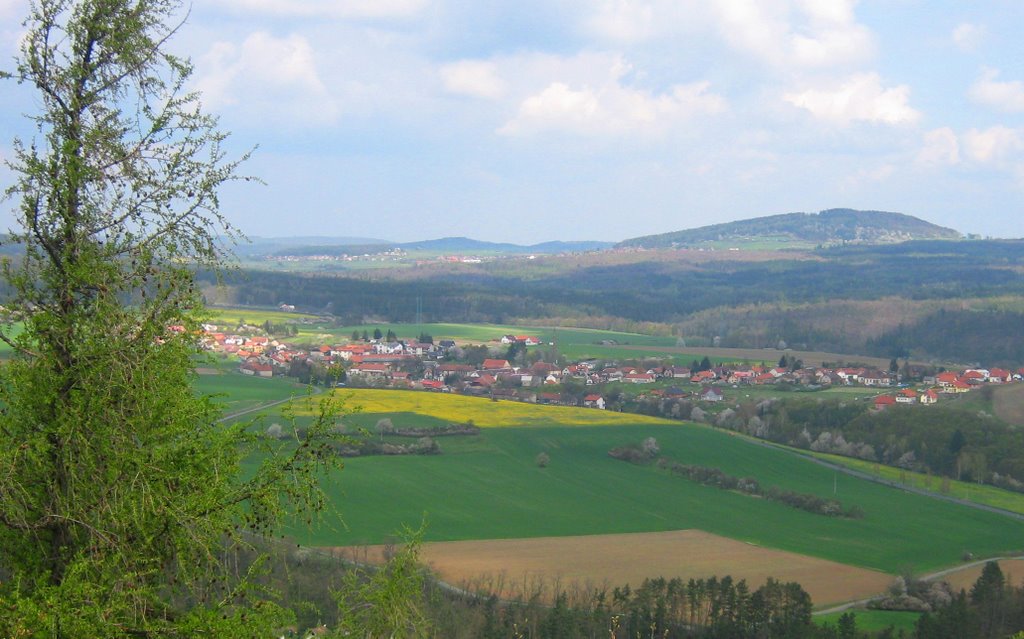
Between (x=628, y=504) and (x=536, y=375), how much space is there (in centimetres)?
2704

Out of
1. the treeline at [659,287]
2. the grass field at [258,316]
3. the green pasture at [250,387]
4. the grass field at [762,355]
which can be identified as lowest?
the grass field at [762,355]

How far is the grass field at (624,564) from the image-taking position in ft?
76.0

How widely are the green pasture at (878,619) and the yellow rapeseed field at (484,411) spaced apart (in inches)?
878

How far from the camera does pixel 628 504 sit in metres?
32.5

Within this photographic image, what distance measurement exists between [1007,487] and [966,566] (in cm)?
1098

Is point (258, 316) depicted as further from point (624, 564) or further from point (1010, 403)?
point (624, 564)

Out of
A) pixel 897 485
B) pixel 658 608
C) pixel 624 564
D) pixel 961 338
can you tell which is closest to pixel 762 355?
pixel 961 338

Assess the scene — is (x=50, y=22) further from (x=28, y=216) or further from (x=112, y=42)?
(x=28, y=216)

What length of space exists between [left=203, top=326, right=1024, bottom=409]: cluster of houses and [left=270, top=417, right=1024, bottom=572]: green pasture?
1331 cm

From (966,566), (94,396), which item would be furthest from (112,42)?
(966,566)

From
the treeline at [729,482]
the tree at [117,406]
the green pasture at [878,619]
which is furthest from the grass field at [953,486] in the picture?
the tree at [117,406]

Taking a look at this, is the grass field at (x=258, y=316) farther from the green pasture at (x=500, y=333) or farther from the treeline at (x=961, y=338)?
the treeline at (x=961, y=338)

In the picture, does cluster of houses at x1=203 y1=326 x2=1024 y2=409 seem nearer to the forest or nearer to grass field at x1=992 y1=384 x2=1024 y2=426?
grass field at x1=992 y1=384 x2=1024 y2=426

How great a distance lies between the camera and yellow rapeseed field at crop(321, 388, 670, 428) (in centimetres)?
4403
